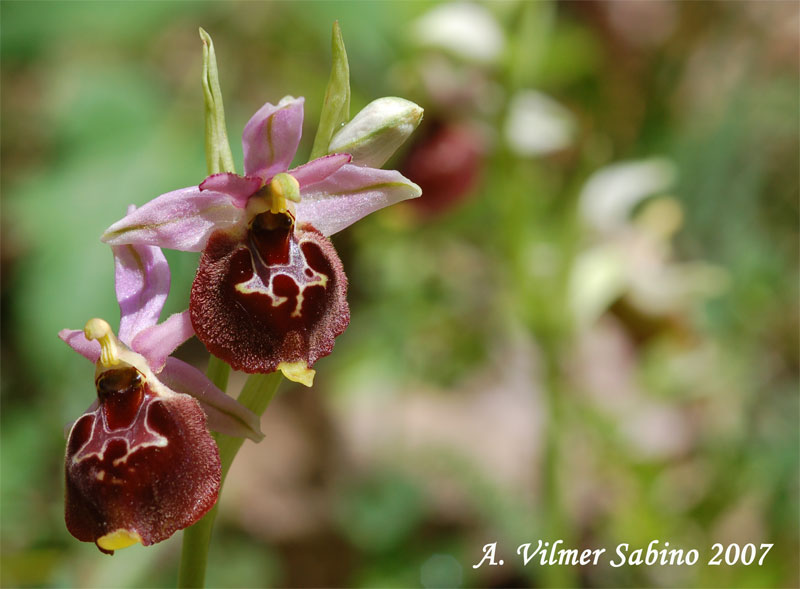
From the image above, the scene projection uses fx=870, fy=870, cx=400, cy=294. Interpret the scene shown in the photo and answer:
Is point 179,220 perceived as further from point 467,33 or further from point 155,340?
point 467,33

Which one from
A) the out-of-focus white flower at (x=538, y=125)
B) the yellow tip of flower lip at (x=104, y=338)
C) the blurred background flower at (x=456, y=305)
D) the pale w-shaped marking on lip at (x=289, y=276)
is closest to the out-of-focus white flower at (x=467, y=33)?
the blurred background flower at (x=456, y=305)

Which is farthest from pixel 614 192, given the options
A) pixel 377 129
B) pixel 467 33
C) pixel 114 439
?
pixel 114 439

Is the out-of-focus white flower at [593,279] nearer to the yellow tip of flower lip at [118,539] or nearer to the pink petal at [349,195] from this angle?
the pink petal at [349,195]

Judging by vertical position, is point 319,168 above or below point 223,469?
above

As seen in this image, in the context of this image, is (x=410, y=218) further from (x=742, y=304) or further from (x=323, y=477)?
(x=742, y=304)

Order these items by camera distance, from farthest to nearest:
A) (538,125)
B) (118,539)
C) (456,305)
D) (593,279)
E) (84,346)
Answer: (456,305)
(538,125)
(593,279)
(84,346)
(118,539)

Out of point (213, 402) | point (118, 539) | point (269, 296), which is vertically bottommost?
point (118, 539)

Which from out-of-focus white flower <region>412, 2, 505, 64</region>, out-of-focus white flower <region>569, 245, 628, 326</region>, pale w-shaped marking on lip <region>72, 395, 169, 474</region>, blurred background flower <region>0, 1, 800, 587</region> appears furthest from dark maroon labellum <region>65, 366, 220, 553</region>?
out-of-focus white flower <region>412, 2, 505, 64</region>
